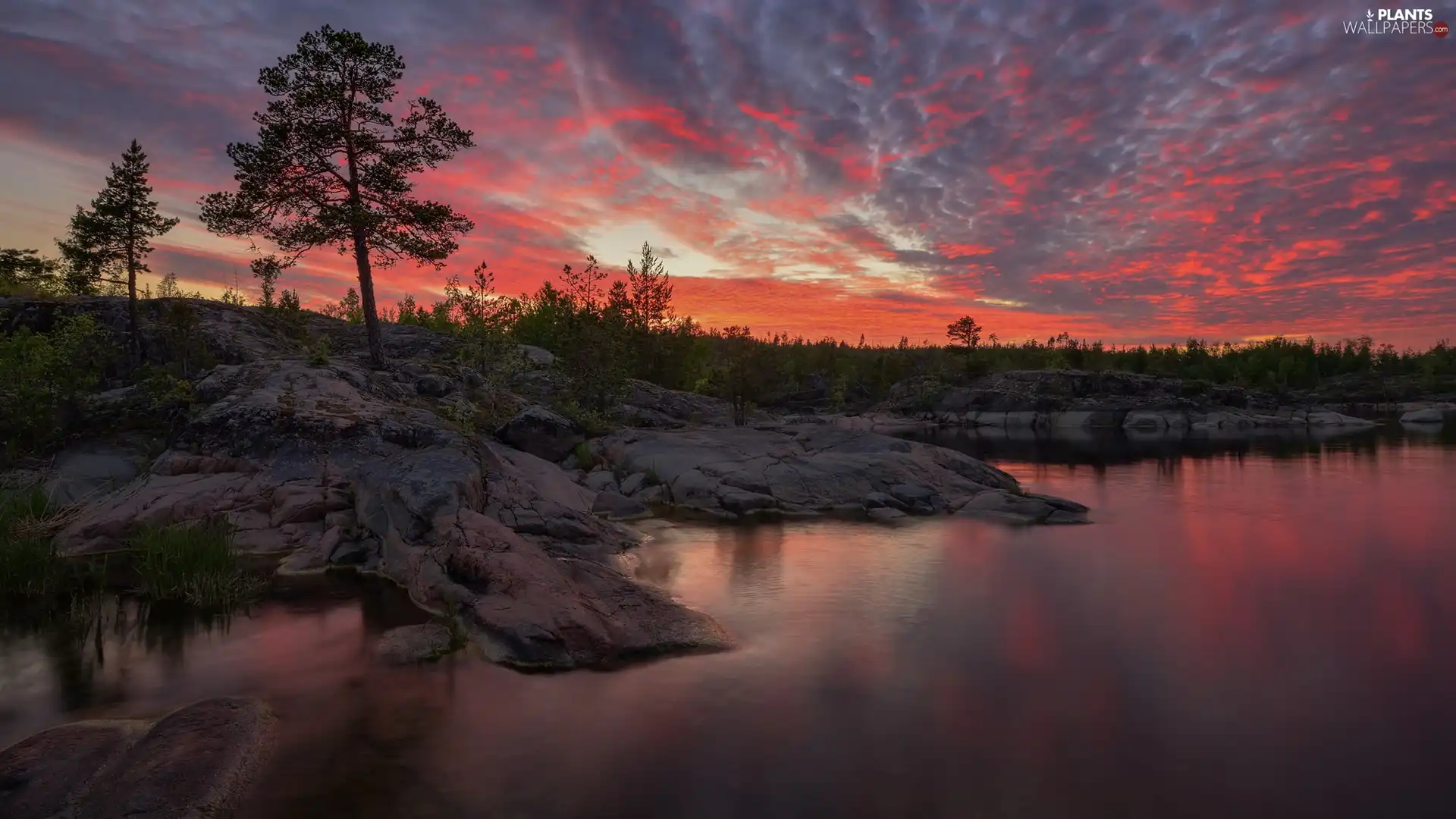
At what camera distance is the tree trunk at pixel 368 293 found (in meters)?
29.3

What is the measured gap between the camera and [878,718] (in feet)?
34.1

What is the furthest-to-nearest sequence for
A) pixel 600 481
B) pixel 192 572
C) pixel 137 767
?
pixel 600 481
pixel 192 572
pixel 137 767

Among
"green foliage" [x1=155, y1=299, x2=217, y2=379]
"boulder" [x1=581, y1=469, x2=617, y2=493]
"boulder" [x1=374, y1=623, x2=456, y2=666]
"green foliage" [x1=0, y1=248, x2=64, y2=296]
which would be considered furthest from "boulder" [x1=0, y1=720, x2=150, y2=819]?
"green foliage" [x1=0, y1=248, x2=64, y2=296]

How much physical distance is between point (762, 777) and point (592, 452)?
24.5 meters

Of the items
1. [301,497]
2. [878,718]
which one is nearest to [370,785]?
[878,718]

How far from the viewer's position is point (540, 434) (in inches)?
1224

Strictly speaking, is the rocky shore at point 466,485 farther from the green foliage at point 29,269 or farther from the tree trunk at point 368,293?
the green foliage at point 29,269

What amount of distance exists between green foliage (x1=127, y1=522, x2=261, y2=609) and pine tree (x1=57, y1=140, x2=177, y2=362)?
78.0 feet

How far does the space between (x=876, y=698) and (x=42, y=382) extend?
30796 mm

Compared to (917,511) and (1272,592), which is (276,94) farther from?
(1272,592)

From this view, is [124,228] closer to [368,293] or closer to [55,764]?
[368,293]

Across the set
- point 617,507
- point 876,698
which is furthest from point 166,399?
point 876,698

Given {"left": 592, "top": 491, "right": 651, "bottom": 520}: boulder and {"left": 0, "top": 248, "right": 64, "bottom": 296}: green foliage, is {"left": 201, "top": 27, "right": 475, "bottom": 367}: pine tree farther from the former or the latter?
{"left": 0, "top": 248, "right": 64, "bottom": 296}: green foliage

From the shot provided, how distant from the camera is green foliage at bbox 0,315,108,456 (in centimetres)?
2341
